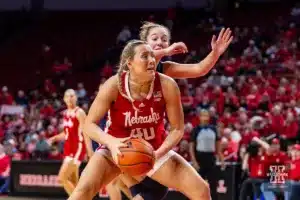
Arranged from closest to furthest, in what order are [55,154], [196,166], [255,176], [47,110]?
[255,176], [196,166], [55,154], [47,110]

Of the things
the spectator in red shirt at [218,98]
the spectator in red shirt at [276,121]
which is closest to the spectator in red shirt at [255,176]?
the spectator in red shirt at [276,121]

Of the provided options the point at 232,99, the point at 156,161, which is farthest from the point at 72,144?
the point at 232,99

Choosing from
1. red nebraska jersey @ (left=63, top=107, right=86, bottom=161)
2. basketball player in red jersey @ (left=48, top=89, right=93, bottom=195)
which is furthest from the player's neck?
red nebraska jersey @ (left=63, top=107, right=86, bottom=161)

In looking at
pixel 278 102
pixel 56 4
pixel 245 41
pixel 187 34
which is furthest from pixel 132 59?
pixel 56 4

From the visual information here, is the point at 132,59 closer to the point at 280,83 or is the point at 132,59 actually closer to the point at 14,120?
the point at 280,83

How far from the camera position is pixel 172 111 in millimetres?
6023

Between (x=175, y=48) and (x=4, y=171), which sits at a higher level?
(x=175, y=48)

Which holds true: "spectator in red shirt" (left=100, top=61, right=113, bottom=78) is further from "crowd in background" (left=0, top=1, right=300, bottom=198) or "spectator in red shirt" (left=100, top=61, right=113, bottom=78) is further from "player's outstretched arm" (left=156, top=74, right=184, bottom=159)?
"player's outstretched arm" (left=156, top=74, right=184, bottom=159)

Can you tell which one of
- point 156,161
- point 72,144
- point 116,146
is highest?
point 116,146

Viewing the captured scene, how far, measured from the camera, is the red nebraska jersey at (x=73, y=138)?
1191 centimetres

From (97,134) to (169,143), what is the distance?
0.58m

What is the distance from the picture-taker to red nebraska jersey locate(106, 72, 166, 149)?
19.5ft

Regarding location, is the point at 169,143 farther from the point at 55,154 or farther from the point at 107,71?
the point at 107,71

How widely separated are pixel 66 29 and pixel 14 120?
10244 millimetres
